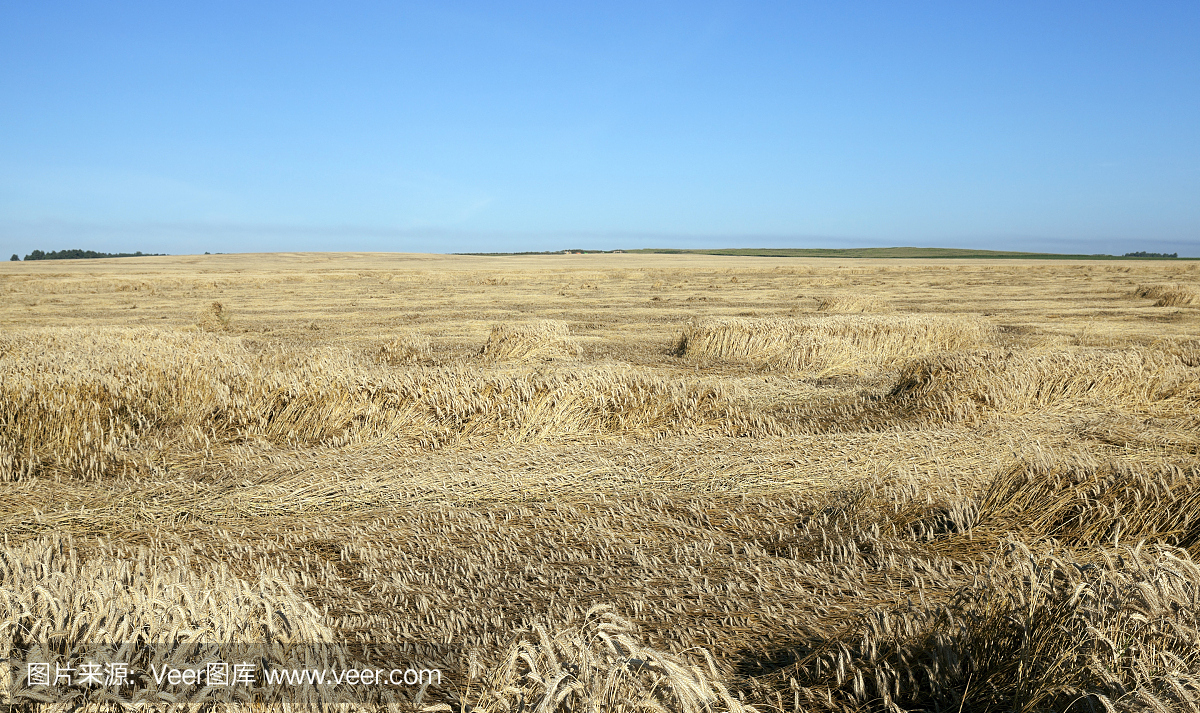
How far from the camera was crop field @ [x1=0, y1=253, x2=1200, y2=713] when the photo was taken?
2975 millimetres

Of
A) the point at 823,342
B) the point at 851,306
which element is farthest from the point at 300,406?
the point at 851,306

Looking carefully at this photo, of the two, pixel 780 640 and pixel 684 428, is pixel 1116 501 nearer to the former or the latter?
pixel 780 640

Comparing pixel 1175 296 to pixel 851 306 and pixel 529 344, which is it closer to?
pixel 851 306

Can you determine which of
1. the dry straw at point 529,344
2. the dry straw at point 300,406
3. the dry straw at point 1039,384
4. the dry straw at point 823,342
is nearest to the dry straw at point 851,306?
the dry straw at point 823,342

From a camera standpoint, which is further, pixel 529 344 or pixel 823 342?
pixel 529 344

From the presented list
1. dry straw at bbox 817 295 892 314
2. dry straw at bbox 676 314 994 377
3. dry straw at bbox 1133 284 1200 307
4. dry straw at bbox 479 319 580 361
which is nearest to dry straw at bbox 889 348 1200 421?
dry straw at bbox 676 314 994 377

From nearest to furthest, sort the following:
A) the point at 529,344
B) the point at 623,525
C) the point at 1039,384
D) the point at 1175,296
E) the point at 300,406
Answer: the point at 623,525, the point at 300,406, the point at 1039,384, the point at 529,344, the point at 1175,296

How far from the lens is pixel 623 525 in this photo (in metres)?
5.53

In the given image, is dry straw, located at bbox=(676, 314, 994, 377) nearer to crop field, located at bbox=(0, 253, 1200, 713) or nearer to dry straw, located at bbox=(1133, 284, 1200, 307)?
crop field, located at bbox=(0, 253, 1200, 713)

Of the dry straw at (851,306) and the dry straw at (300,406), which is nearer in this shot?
the dry straw at (300,406)

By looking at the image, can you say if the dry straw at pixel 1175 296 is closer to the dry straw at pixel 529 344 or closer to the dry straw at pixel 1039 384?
the dry straw at pixel 1039 384

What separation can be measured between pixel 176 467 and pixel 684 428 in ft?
16.7

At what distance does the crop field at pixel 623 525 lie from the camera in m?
2.97

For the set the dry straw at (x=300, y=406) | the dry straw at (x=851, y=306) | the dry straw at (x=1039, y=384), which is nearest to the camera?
the dry straw at (x=300, y=406)
